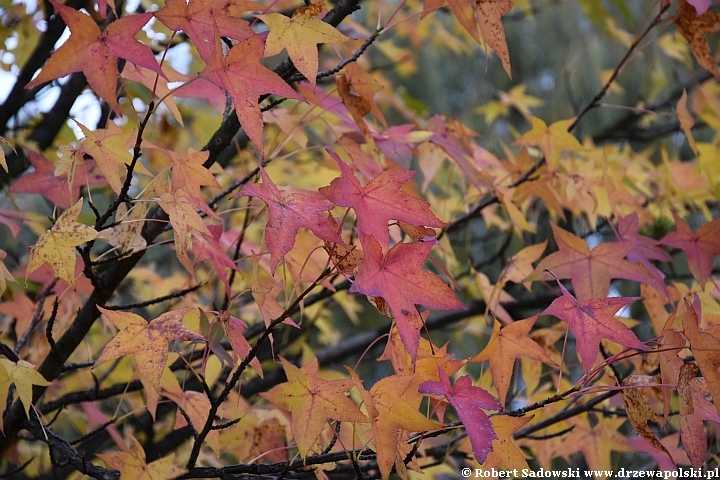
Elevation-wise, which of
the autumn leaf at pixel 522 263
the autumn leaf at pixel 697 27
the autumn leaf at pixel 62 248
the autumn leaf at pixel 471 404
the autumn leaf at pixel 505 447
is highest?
the autumn leaf at pixel 697 27

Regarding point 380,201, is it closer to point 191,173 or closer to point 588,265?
point 191,173

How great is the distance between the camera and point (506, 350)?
66 centimetres

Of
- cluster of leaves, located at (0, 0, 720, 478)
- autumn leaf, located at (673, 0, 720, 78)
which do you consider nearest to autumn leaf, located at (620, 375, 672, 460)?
cluster of leaves, located at (0, 0, 720, 478)

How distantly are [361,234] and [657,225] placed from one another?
34.7 inches

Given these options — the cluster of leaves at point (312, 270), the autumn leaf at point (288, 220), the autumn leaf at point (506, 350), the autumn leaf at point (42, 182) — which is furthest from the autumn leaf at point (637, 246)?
the autumn leaf at point (42, 182)

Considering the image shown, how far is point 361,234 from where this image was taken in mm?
523

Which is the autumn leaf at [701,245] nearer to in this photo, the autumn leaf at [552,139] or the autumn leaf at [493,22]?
the autumn leaf at [552,139]

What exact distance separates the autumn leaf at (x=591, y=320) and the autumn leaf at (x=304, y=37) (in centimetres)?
31

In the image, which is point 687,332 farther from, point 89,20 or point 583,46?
point 583,46

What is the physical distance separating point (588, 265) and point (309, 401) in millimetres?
401

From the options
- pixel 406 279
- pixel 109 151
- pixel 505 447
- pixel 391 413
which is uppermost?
pixel 109 151

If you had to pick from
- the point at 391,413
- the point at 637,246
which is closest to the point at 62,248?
the point at 391,413

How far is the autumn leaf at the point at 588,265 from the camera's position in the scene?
0.75 meters

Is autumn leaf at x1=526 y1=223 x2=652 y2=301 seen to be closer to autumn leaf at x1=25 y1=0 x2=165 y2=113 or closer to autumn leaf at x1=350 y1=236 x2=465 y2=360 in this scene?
autumn leaf at x1=350 y1=236 x2=465 y2=360
